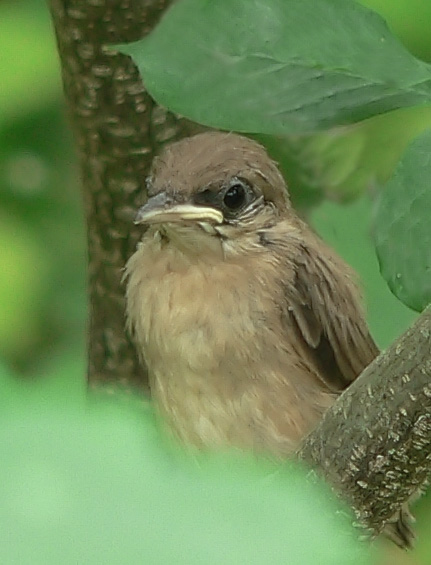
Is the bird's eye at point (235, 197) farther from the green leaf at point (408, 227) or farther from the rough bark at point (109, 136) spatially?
the green leaf at point (408, 227)

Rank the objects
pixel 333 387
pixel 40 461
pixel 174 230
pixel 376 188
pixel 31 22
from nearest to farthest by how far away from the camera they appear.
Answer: pixel 40 461 → pixel 174 230 → pixel 333 387 → pixel 376 188 → pixel 31 22

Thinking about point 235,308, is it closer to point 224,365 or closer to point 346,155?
point 224,365

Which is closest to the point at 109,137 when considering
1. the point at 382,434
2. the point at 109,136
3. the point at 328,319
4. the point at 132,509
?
the point at 109,136

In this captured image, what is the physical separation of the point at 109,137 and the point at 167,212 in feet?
1.24

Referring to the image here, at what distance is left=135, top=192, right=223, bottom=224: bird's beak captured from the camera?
78.5 inches

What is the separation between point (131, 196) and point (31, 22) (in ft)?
2.76

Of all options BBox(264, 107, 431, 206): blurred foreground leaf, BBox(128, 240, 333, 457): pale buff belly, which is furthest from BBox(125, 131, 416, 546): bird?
BBox(264, 107, 431, 206): blurred foreground leaf

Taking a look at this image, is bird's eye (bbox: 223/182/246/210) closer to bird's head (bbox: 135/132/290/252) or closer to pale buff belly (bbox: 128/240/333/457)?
bird's head (bbox: 135/132/290/252)

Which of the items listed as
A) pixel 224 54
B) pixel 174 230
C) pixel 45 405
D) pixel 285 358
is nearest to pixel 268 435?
pixel 285 358

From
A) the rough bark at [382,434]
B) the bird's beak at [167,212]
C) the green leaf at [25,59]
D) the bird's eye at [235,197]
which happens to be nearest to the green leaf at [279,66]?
the rough bark at [382,434]

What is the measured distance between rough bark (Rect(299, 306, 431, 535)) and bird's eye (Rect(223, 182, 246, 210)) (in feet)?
3.39

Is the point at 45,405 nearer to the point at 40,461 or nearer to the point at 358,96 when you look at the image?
the point at 40,461

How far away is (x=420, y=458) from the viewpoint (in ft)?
3.57

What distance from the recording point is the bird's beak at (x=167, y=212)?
200 cm
